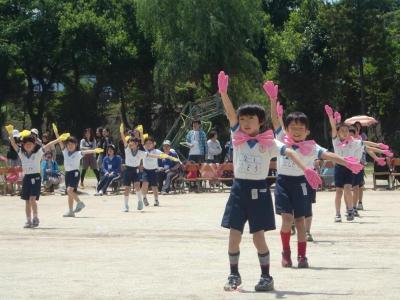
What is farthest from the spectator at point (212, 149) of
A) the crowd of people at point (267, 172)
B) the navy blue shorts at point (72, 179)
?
the crowd of people at point (267, 172)

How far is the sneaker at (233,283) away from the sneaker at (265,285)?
178 mm

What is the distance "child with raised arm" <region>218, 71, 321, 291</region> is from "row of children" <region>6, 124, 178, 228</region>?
7.82 m

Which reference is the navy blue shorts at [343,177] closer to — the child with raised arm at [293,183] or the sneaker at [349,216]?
the sneaker at [349,216]

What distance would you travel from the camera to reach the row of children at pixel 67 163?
1686cm

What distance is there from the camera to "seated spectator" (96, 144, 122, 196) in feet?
89.0

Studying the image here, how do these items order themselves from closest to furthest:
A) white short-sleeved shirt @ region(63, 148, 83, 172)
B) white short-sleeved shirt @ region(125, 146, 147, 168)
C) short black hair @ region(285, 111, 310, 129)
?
short black hair @ region(285, 111, 310, 129)
white short-sleeved shirt @ region(63, 148, 83, 172)
white short-sleeved shirt @ region(125, 146, 147, 168)

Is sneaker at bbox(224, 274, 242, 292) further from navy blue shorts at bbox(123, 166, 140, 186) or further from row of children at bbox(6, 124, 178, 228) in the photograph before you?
navy blue shorts at bbox(123, 166, 140, 186)

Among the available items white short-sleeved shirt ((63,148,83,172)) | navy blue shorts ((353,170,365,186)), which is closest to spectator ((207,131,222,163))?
white short-sleeved shirt ((63,148,83,172))

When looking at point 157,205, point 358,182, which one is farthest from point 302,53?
point 358,182

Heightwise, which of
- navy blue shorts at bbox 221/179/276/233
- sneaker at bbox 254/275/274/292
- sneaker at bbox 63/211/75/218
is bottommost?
sneaker at bbox 254/275/274/292

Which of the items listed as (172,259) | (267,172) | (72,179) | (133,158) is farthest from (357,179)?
(267,172)

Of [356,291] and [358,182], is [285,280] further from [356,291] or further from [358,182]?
[358,182]

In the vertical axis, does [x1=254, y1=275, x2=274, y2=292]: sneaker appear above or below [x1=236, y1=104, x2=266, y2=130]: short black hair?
below

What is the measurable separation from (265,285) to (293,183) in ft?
8.60
